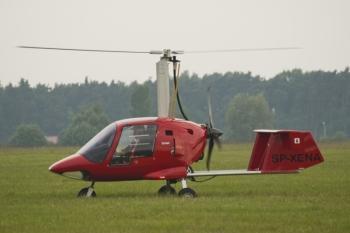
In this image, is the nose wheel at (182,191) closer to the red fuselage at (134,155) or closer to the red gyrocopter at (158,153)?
the red gyrocopter at (158,153)

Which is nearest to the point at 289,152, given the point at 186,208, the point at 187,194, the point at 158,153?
the point at 187,194

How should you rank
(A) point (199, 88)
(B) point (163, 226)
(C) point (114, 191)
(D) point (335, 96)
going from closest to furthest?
(B) point (163, 226) < (C) point (114, 191) < (D) point (335, 96) < (A) point (199, 88)

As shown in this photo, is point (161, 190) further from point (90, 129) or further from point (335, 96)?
point (335, 96)

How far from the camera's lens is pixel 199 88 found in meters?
157

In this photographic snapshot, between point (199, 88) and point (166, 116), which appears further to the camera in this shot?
point (199, 88)

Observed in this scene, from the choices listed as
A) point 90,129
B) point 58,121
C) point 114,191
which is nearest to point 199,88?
point 58,121

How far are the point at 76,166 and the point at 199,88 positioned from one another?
442ft

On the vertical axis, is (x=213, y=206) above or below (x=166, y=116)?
below

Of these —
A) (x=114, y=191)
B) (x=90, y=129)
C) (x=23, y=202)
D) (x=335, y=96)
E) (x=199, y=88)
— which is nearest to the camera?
(x=23, y=202)

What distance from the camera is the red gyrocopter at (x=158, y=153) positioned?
72.9ft

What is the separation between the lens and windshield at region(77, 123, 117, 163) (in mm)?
22266

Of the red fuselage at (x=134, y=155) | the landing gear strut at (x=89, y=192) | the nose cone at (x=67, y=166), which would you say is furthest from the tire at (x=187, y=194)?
the nose cone at (x=67, y=166)

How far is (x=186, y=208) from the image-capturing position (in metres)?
19.4

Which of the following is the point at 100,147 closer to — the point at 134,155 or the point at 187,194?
the point at 134,155
